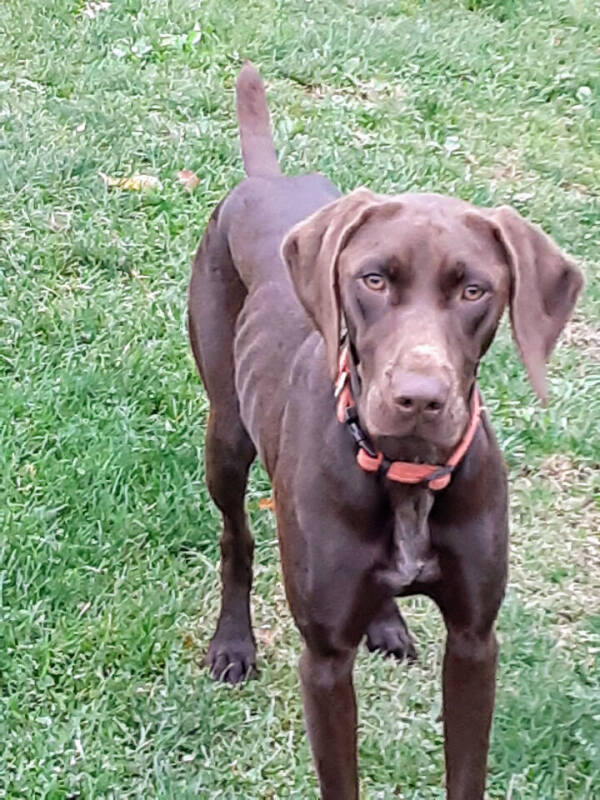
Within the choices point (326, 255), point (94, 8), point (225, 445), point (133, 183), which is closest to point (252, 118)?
point (225, 445)

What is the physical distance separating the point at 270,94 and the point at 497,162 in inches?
46.0

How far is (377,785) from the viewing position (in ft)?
12.4

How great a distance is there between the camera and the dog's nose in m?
2.70

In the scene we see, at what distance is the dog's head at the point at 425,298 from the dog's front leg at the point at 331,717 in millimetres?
540

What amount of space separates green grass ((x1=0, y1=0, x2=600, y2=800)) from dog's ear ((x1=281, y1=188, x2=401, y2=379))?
129 cm

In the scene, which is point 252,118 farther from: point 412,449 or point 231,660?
point 412,449

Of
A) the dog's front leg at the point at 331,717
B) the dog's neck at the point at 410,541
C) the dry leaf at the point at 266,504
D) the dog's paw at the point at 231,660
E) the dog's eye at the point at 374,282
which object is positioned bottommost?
the dog's paw at the point at 231,660

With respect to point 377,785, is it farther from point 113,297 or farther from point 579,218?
point 579,218

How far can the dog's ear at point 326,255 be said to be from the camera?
118 inches

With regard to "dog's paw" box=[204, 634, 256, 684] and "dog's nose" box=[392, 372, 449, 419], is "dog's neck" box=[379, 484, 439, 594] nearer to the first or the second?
"dog's nose" box=[392, 372, 449, 419]

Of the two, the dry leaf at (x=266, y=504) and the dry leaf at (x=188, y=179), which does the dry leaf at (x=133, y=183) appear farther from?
the dry leaf at (x=266, y=504)

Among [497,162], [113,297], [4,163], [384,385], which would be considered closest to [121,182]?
[4,163]

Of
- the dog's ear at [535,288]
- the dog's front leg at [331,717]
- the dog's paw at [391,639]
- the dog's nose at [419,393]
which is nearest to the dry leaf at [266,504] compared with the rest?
the dog's paw at [391,639]

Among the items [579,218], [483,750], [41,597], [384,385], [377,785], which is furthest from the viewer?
[579,218]
